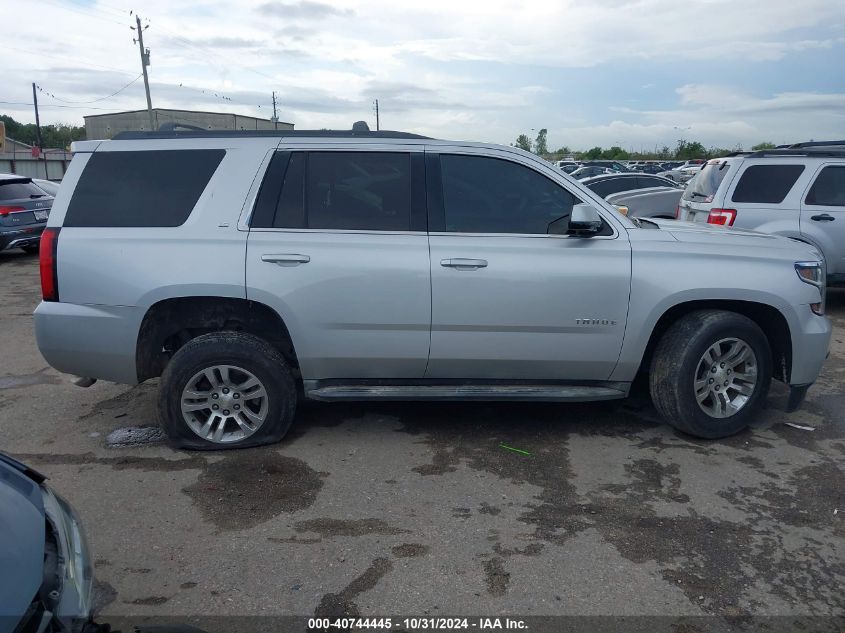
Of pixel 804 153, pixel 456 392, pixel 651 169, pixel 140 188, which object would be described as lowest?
pixel 456 392

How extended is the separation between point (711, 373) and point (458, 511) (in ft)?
6.79

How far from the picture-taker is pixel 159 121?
5431 cm

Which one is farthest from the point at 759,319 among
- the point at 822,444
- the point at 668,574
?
the point at 668,574

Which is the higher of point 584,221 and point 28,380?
point 584,221

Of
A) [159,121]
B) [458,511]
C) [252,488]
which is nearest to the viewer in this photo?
[458,511]

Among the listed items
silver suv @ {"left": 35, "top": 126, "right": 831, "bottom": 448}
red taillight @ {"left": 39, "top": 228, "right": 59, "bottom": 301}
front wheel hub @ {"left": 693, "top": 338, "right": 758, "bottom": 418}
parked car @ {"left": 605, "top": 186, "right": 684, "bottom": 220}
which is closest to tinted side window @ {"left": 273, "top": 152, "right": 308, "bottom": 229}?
silver suv @ {"left": 35, "top": 126, "right": 831, "bottom": 448}

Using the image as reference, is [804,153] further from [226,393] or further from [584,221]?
[226,393]

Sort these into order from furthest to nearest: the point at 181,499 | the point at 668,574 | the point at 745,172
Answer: the point at 745,172
the point at 181,499
the point at 668,574

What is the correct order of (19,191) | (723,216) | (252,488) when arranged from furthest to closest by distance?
(19,191) < (723,216) < (252,488)

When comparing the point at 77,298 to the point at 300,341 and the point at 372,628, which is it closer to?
the point at 300,341

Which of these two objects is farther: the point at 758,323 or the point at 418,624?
the point at 758,323

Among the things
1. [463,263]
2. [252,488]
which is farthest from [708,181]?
[252,488]

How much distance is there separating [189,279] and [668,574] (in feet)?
10.4

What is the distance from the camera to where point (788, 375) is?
16.4 ft
